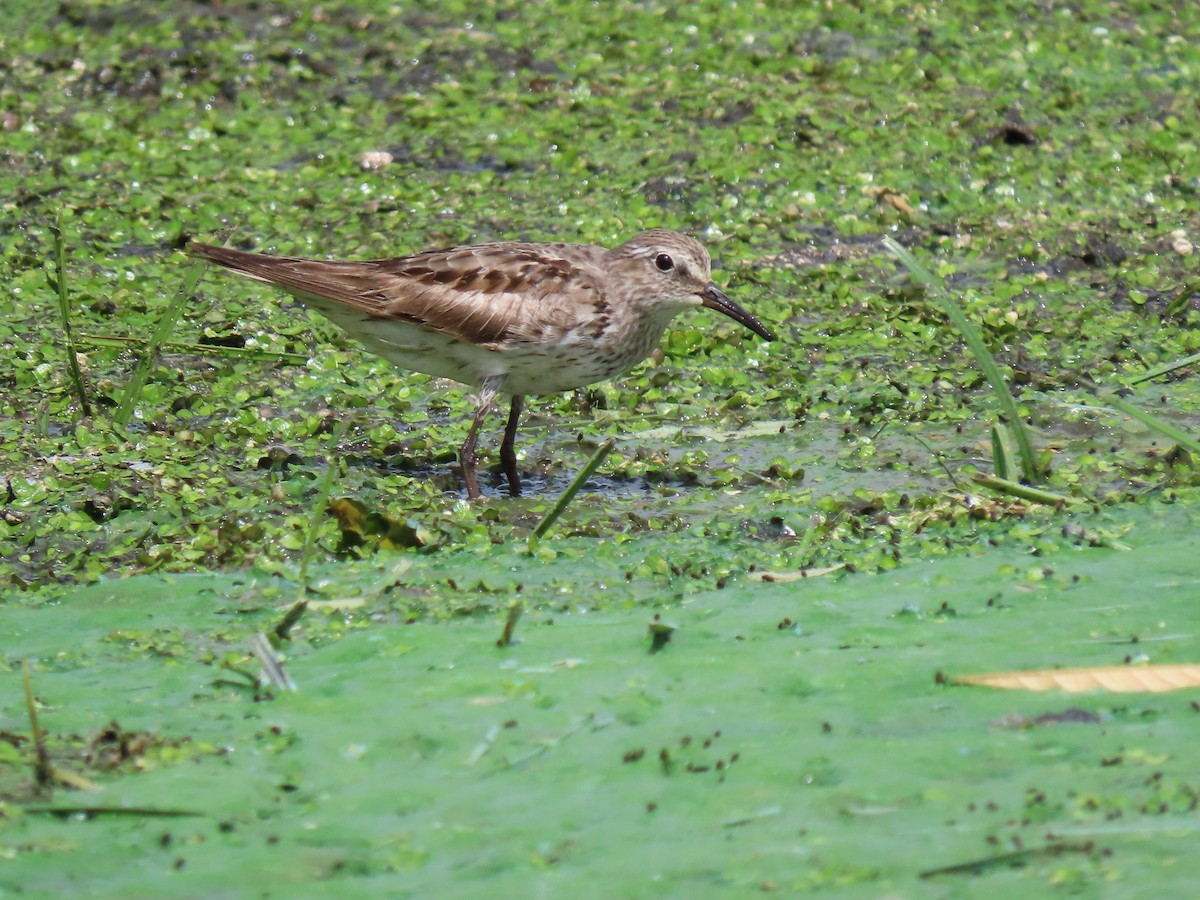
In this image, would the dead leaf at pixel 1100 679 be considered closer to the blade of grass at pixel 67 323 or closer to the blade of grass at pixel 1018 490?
the blade of grass at pixel 1018 490

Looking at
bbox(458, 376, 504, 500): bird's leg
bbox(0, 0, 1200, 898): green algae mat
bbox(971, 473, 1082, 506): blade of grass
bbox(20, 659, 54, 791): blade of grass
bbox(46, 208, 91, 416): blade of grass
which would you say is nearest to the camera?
bbox(0, 0, 1200, 898): green algae mat

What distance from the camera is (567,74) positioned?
12.1 metres

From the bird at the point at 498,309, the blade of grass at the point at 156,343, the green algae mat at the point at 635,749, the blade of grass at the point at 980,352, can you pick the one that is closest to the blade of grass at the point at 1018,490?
the blade of grass at the point at 980,352

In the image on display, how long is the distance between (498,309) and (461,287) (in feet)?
0.70

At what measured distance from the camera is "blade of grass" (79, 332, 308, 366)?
8.00 m

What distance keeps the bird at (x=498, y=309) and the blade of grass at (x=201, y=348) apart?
51 centimetres

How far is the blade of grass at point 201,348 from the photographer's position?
7998mm

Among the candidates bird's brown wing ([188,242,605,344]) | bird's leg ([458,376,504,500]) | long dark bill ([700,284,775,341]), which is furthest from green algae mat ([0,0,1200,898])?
bird's brown wing ([188,242,605,344])

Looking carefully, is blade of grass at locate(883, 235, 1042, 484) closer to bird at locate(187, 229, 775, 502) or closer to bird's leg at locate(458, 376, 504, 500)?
bird at locate(187, 229, 775, 502)

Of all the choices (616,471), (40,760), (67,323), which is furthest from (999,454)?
(67,323)

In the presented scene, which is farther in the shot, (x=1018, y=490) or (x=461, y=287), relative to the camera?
(x=461, y=287)

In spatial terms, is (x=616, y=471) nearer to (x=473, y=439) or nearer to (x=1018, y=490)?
(x=473, y=439)

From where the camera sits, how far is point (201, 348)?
7.96 meters

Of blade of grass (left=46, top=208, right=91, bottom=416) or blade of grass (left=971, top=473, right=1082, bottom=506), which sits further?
blade of grass (left=46, top=208, right=91, bottom=416)
